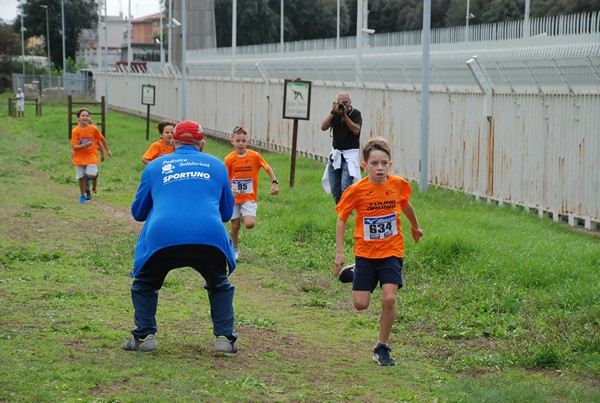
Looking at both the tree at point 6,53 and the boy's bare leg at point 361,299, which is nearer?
the boy's bare leg at point 361,299

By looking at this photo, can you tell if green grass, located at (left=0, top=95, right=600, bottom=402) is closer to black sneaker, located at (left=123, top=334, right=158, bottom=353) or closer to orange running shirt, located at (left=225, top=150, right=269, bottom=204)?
black sneaker, located at (left=123, top=334, right=158, bottom=353)

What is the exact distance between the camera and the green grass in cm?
685

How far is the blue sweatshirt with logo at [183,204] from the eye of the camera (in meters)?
7.38

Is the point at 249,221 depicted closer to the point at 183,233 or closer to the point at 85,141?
the point at 183,233

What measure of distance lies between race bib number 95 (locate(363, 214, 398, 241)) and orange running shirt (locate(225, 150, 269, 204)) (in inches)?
181

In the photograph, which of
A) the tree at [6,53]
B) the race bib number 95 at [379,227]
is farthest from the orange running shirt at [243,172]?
the tree at [6,53]

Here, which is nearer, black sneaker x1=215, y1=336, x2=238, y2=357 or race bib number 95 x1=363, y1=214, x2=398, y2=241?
black sneaker x1=215, y1=336, x2=238, y2=357

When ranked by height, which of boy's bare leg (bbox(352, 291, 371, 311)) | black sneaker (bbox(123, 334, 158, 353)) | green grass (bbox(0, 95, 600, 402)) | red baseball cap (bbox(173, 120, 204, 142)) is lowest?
green grass (bbox(0, 95, 600, 402))

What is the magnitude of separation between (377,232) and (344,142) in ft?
23.9

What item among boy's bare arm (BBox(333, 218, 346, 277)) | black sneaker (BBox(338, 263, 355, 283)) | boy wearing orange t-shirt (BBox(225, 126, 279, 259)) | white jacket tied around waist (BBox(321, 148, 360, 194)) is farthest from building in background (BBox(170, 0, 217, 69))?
boy's bare arm (BBox(333, 218, 346, 277))

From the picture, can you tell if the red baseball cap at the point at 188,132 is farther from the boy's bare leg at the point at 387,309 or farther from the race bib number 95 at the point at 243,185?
the race bib number 95 at the point at 243,185

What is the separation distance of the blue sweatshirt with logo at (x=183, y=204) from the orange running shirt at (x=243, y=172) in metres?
4.48

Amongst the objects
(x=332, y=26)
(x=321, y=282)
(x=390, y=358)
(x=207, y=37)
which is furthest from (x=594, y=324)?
(x=332, y=26)

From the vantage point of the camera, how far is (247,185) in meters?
12.4
